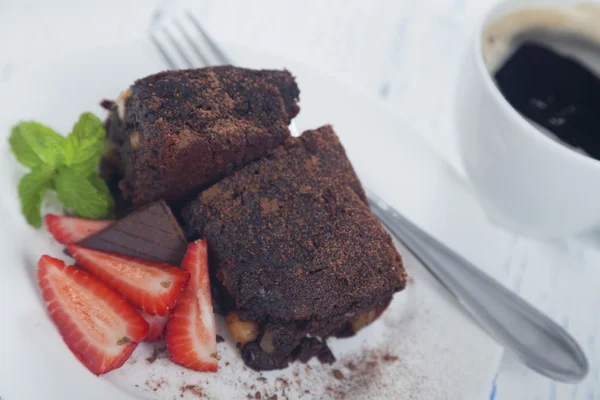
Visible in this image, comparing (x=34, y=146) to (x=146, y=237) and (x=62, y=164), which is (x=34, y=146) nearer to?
(x=62, y=164)

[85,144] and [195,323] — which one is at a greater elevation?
[85,144]

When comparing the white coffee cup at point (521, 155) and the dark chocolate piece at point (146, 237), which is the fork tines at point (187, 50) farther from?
the white coffee cup at point (521, 155)

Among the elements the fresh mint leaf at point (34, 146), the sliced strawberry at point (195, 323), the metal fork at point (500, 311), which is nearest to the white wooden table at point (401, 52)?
the metal fork at point (500, 311)

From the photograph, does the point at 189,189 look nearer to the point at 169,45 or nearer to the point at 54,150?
the point at 54,150

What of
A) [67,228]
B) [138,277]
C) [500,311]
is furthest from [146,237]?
[500,311]

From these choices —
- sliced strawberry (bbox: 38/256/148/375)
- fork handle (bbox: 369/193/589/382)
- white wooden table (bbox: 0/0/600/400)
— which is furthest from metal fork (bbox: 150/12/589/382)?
sliced strawberry (bbox: 38/256/148/375)

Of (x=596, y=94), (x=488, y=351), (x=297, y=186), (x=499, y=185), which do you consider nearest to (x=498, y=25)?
(x=596, y=94)
